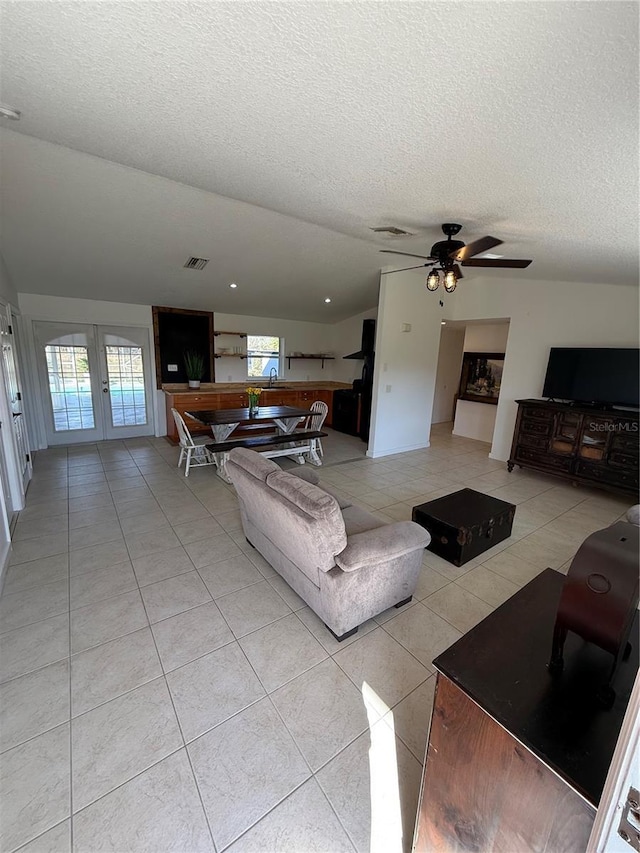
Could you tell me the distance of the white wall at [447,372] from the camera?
8406mm

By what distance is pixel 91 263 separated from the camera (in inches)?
171

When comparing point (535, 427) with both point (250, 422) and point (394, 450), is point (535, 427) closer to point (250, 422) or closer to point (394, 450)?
point (394, 450)

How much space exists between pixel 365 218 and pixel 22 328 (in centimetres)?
533

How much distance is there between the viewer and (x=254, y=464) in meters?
2.44

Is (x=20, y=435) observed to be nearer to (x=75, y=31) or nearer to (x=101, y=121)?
(x=101, y=121)

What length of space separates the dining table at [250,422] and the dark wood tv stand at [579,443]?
10.3 ft

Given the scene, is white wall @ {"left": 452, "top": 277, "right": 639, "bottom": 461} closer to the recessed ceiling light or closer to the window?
the window

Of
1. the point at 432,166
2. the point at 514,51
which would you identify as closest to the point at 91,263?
the point at 432,166

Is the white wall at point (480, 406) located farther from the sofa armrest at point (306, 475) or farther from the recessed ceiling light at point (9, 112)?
the recessed ceiling light at point (9, 112)

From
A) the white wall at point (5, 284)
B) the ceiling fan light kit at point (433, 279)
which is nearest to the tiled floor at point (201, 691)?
the white wall at point (5, 284)

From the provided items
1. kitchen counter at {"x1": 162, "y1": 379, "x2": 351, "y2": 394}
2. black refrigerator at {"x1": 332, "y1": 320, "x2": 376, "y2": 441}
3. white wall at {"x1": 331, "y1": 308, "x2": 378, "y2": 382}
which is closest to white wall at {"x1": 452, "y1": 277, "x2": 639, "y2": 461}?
black refrigerator at {"x1": 332, "y1": 320, "x2": 376, "y2": 441}

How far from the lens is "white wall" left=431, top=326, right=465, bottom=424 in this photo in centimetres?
841

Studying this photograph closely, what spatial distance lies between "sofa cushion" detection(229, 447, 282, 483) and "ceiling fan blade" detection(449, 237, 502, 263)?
224 centimetres

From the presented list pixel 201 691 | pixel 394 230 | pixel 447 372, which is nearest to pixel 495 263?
pixel 394 230
